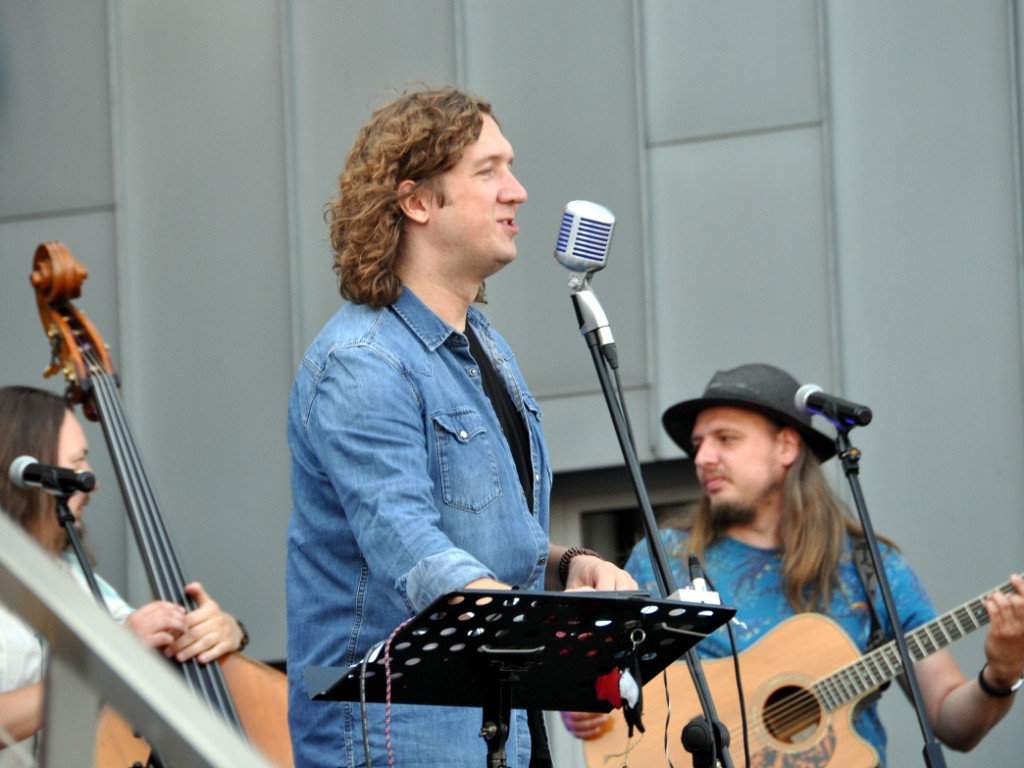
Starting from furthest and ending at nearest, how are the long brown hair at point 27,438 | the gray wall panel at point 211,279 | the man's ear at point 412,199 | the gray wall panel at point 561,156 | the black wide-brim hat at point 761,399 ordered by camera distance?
the gray wall panel at point 211,279, the gray wall panel at point 561,156, the black wide-brim hat at point 761,399, the long brown hair at point 27,438, the man's ear at point 412,199

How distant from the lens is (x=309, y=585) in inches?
96.7

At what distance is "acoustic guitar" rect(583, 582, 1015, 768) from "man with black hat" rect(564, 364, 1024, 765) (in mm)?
43

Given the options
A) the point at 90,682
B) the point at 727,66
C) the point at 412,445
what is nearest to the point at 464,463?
the point at 412,445

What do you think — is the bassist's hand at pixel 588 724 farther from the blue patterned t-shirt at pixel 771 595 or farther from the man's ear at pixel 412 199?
the man's ear at pixel 412 199

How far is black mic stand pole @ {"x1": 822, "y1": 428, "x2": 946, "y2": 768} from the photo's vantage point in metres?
3.16

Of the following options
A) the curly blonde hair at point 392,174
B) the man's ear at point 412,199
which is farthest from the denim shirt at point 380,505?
the man's ear at point 412,199

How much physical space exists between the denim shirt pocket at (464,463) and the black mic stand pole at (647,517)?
24cm

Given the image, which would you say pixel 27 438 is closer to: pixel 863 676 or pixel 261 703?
pixel 261 703

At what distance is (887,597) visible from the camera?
323cm

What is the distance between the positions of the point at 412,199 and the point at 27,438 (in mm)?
1626

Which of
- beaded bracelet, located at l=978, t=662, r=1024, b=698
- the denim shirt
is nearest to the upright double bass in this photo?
the denim shirt

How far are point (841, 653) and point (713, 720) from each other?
1656mm

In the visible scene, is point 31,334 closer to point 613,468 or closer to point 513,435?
point 613,468

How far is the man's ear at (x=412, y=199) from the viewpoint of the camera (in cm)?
272
